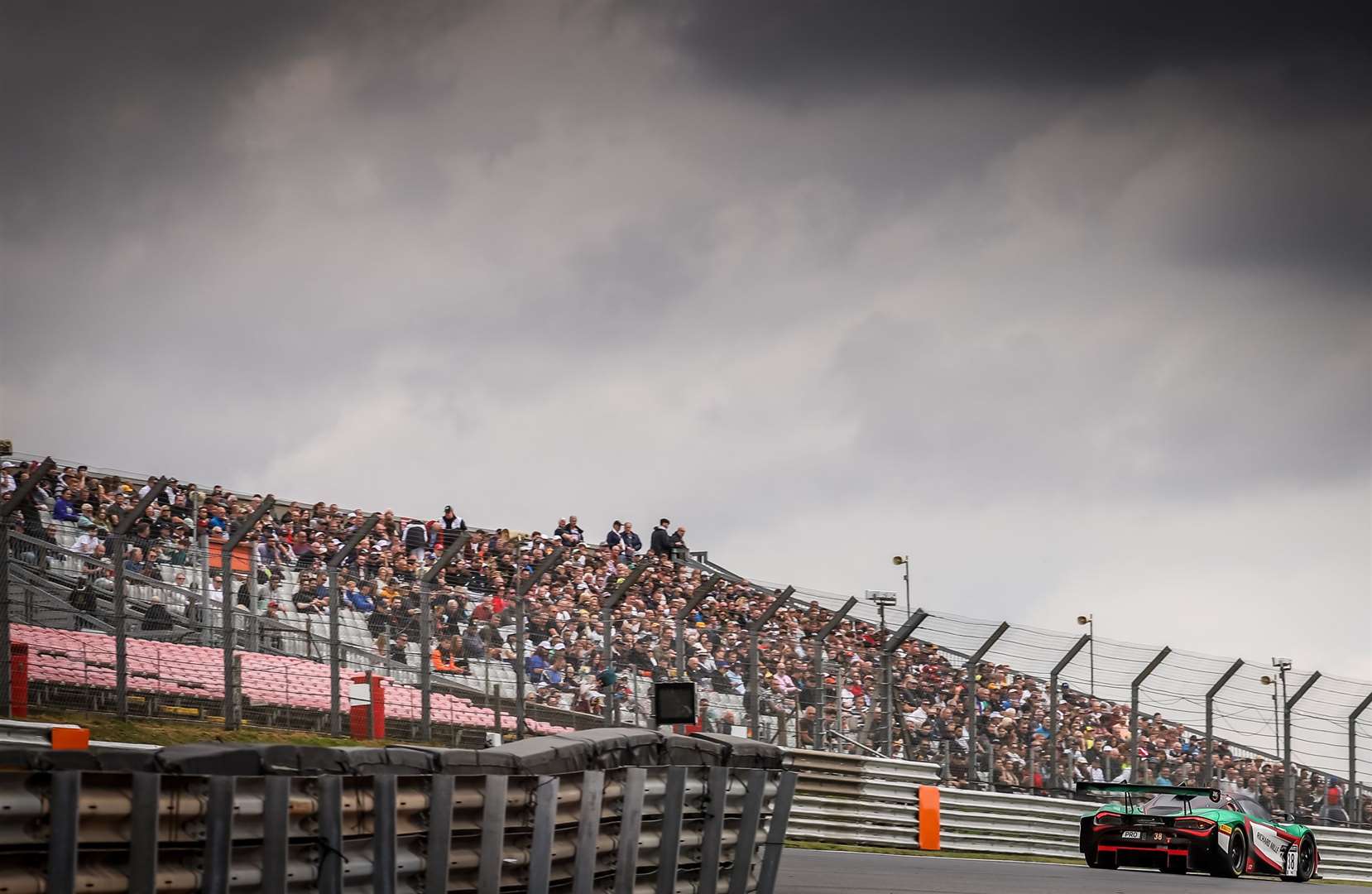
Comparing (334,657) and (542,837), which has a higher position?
(334,657)

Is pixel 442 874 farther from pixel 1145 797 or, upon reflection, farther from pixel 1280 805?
pixel 1280 805

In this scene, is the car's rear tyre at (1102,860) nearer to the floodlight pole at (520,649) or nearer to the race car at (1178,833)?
the race car at (1178,833)

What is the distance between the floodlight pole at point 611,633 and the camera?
15.9 m

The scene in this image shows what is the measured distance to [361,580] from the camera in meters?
15.0

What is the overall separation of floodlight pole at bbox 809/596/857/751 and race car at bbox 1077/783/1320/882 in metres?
3.42

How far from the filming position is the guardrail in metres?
16.0

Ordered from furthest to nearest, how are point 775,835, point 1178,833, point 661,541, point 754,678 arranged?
1. point 661,541
2. point 754,678
3. point 1178,833
4. point 775,835

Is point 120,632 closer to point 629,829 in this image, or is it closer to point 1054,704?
point 629,829

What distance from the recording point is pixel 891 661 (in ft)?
60.0

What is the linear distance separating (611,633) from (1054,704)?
5687 millimetres

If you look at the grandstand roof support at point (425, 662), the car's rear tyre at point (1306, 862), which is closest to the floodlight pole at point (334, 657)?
the grandstand roof support at point (425, 662)

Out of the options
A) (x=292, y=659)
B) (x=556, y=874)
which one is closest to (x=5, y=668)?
(x=292, y=659)

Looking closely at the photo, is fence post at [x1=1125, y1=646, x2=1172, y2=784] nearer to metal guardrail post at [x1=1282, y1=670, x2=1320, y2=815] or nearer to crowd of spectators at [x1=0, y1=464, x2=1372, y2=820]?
crowd of spectators at [x1=0, y1=464, x2=1372, y2=820]

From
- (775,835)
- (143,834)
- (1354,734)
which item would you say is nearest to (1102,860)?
(1354,734)
